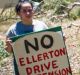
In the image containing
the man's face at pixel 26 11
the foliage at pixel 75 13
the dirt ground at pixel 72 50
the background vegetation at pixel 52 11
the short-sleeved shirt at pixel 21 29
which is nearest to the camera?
the man's face at pixel 26 11

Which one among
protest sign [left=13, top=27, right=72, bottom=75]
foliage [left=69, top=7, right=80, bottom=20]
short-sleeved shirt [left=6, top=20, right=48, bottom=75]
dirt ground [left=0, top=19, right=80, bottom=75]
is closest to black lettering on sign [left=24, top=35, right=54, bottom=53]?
A: protest sign [left=13, top=27, right=72, bottom=75]

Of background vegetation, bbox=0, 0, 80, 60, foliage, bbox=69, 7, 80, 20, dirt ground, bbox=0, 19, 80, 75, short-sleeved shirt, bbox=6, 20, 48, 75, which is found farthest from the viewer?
background vegetation, bbox=0, 0, 80, 60

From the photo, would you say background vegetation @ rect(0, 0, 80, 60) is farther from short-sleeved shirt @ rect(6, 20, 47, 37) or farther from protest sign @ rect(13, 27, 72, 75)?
short-sleeved shirt @ rect(6, 20, 47, 37)

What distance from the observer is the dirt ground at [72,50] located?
6605mm

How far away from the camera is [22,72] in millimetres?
4039

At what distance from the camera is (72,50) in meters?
7.41

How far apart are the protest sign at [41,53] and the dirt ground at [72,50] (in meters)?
2.22

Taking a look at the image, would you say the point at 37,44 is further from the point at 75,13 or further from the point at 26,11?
the point at 75,13

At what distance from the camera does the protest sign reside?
4.00 m

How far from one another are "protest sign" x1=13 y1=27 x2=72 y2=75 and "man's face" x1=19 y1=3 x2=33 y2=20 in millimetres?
211

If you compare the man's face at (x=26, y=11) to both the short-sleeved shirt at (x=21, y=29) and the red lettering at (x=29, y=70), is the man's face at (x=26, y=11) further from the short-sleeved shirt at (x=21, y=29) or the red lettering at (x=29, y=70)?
the red lettering at (x=29, y=70)

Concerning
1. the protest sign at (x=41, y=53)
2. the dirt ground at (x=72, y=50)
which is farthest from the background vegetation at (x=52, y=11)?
the protest sign at (x=41, y=53)

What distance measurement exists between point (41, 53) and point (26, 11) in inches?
20.8

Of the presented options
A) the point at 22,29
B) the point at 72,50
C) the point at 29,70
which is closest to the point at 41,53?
the point at 29,70
